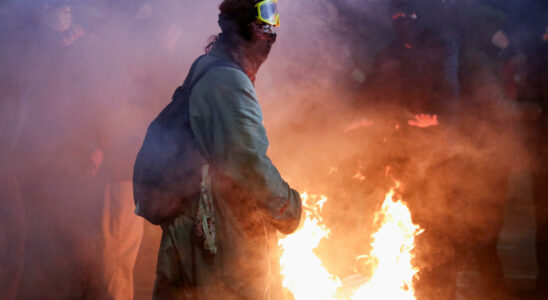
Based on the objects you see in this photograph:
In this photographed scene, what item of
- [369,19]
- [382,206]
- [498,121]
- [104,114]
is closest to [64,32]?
[104,114]

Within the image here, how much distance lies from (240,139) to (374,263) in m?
2.25

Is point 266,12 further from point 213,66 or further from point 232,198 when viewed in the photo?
point 232,198

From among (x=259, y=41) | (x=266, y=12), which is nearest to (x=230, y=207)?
(x=259, y=41)

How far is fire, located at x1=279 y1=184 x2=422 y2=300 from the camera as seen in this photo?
9.33ft

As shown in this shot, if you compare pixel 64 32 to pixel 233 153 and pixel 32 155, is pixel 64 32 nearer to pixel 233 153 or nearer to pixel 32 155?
pixel 32 155

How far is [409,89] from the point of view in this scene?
364 centimetres

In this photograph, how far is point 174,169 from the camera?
1.66m

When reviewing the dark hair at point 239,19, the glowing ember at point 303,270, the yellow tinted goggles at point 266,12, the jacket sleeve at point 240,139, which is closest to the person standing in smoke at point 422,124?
the glowing ember at point 303,270

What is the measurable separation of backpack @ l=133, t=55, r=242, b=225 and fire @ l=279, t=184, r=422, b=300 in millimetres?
1347

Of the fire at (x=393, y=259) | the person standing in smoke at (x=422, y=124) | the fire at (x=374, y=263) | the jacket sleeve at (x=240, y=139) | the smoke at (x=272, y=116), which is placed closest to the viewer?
the jacket sleeve at (x=240, y=139)

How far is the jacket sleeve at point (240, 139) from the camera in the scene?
5.16ft

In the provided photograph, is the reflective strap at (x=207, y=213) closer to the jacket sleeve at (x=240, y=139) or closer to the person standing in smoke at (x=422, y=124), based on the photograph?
the jacket sleeve at (x=240, y=139)

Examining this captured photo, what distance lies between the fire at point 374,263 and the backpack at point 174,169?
1.35m

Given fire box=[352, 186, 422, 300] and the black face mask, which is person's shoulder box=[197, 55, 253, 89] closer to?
the black face mask
